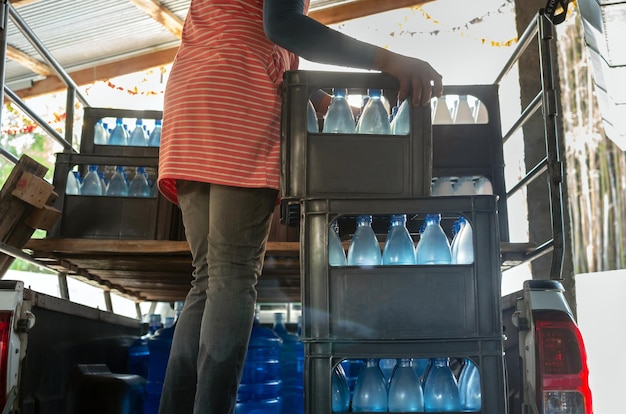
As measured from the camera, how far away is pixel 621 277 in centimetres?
378

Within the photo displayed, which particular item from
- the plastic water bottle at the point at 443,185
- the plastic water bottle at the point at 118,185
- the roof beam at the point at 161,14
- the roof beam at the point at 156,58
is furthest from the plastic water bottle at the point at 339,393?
the roof beam at the point at 156,58

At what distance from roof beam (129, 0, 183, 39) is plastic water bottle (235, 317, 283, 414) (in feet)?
11.1

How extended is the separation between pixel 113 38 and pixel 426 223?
4.99m

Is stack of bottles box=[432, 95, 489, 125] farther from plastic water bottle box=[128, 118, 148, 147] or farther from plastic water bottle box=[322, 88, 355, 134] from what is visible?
plastic water bottle box=[128, 118, 148, 147]

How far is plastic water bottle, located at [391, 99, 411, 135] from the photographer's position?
5.15 ft

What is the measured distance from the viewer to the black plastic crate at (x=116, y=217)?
8.24 ft

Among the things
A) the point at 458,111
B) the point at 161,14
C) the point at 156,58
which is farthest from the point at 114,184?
the point at 156,58

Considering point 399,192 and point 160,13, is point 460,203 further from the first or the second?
point 160,13

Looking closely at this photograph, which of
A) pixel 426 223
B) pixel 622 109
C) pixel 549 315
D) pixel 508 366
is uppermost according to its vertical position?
pixel 622 109

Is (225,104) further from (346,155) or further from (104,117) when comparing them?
(104,117)

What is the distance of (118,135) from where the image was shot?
111 inches

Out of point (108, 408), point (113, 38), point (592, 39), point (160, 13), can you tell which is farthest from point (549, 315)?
point (113, 38)

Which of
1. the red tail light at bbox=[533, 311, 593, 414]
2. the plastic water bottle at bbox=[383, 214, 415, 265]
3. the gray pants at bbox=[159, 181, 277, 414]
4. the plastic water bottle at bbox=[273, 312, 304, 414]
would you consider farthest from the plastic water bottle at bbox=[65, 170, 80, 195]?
the red tail light at bbox=[533, 311, 593, 414]

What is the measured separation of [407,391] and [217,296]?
0.44 m
